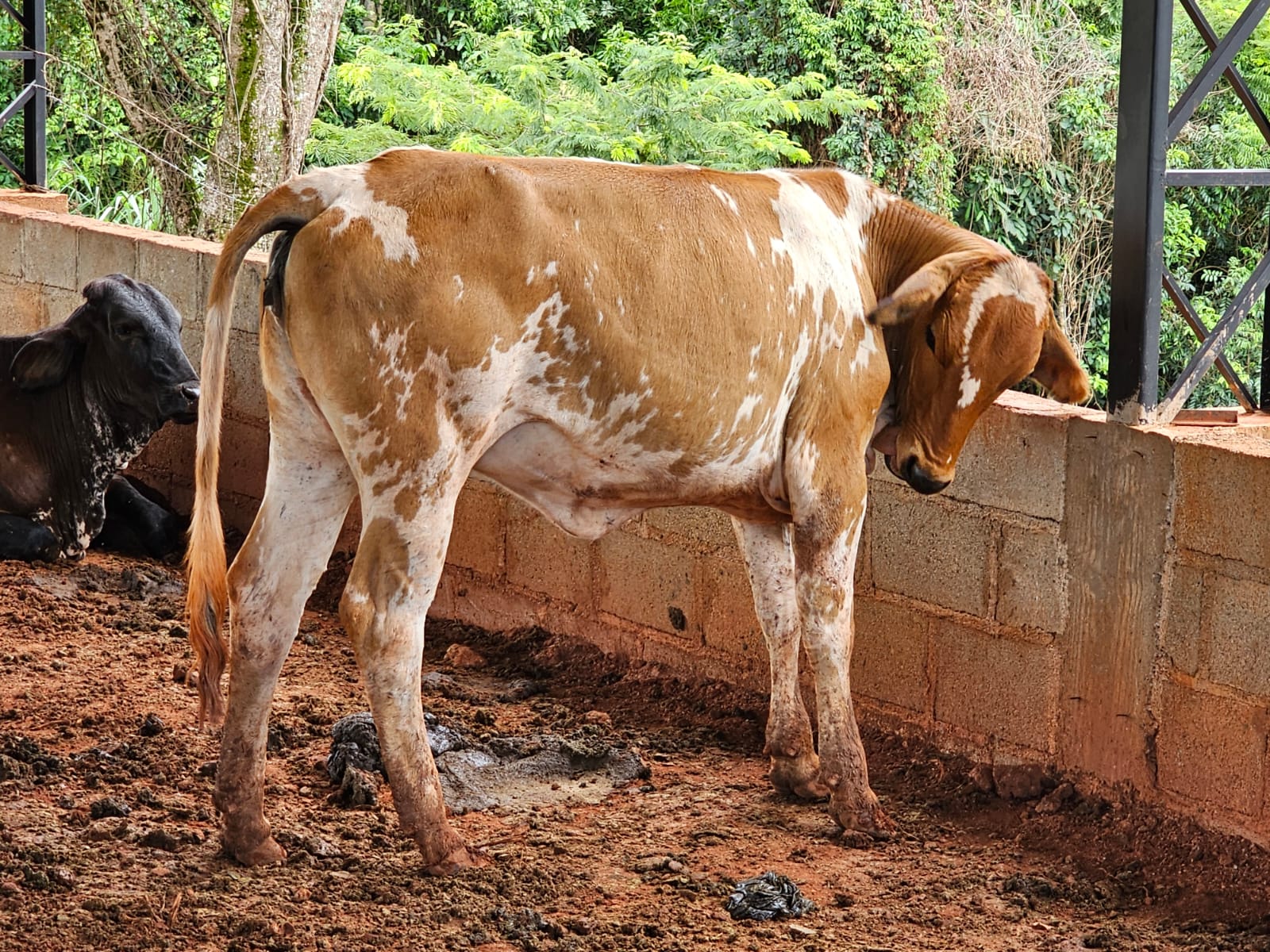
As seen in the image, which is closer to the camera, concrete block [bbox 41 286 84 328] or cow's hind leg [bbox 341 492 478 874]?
cow's hind leg [bbox 341 492 478 874]

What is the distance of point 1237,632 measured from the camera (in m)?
4.28

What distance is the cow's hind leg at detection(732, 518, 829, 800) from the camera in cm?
483

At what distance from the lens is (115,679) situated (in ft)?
18.5

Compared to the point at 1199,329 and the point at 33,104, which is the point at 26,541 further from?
the point at 1199,329

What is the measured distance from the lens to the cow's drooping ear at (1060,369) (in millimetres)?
4648

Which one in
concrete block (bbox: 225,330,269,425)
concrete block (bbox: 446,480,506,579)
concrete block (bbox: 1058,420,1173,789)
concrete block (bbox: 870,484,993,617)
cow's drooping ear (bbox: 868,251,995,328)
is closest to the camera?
cow's drooping ear (bbox: 868,251,995,328)

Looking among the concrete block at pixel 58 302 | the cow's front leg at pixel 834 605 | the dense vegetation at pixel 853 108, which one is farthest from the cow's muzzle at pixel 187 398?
the dense vegetation at pixel 853 108

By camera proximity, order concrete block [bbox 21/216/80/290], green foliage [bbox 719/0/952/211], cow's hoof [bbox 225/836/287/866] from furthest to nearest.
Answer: green foliage [bbox 719/0/952/211] → concrete block [bbox 21/216/80/290] → cow's hoof [bbox 225/836/287/866]

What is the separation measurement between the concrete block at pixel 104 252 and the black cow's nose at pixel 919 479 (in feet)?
14.2

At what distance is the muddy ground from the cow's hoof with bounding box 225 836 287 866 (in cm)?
3

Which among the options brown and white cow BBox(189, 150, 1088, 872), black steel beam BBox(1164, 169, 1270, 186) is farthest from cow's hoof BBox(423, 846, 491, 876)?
black steel beam BBox(1164, 169, 1270, 186)

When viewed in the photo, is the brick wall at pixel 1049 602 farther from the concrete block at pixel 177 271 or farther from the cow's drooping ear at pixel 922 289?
the concrete block at pixel 177 271

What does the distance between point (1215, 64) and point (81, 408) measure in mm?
4814

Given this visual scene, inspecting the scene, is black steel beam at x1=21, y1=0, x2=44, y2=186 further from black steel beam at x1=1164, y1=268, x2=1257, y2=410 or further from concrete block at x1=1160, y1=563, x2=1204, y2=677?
concrete block at x1=1160, y1=563, x2=1204, y2=677
